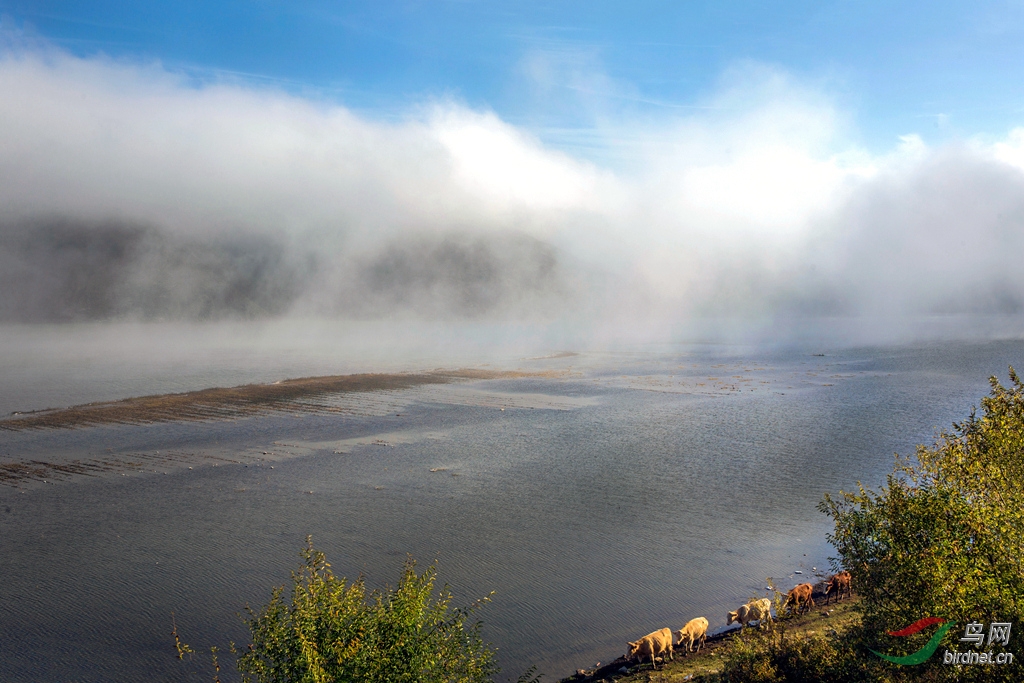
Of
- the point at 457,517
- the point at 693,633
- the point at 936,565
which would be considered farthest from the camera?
the point at 457,517

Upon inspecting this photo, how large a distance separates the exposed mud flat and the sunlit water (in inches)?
154

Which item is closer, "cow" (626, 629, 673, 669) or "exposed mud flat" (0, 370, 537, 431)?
"cow" (626, 629, 673, 669)

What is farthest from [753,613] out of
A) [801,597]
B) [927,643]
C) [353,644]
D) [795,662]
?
[353,644]

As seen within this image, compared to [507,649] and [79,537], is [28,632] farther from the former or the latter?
[507,649]

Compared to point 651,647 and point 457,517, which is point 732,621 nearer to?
point 651,647

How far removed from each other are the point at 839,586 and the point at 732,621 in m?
4.36

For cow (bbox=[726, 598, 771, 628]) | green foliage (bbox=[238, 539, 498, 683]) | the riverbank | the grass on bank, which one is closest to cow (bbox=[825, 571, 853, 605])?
the riverbank

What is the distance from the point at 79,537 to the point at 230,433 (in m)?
21.9

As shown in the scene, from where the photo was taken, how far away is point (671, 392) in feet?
232

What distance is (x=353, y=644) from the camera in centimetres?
1057

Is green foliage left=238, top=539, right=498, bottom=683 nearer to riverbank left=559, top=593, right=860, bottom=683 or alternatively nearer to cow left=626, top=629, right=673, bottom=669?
riverbank left=559, top=593, right=860, bottom=683

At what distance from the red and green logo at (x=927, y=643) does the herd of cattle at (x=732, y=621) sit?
13.6ft

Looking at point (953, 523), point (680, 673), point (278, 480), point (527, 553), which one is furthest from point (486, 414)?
point (953, 523)

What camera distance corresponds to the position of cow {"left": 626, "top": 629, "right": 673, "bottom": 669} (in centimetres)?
1623
